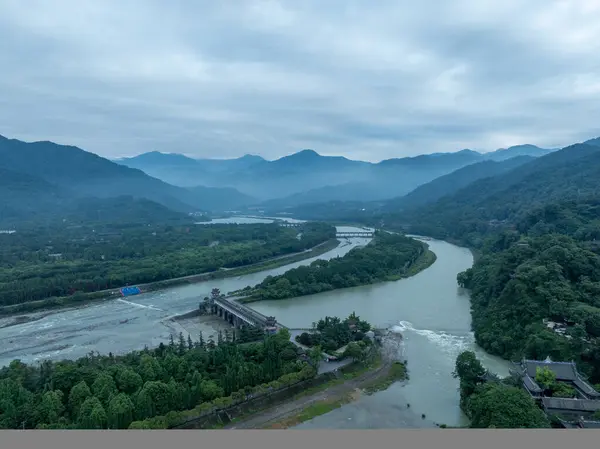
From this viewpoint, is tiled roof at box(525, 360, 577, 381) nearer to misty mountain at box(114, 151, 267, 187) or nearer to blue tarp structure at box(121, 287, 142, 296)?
blue tarp structure at box(121, 287, 142, 296)

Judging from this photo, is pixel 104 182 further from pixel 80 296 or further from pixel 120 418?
pixel 120 418

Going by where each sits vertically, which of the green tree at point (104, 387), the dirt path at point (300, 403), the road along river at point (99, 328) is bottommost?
the road along river at point (99, 328)

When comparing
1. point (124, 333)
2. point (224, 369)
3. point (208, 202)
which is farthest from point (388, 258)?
point (208, 202)

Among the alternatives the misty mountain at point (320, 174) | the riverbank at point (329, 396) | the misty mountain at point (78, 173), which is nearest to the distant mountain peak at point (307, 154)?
the misty mountain at point (320, 174)

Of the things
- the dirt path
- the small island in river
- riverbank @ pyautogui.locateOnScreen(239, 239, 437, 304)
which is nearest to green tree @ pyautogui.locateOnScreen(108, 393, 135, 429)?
the dirt path

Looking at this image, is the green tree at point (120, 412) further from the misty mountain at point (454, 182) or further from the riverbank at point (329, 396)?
the misty mountain at point (454, 182)

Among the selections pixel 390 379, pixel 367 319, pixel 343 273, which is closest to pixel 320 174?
pixel 343 273

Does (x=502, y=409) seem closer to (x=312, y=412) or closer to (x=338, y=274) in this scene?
(x=312, y=412)
